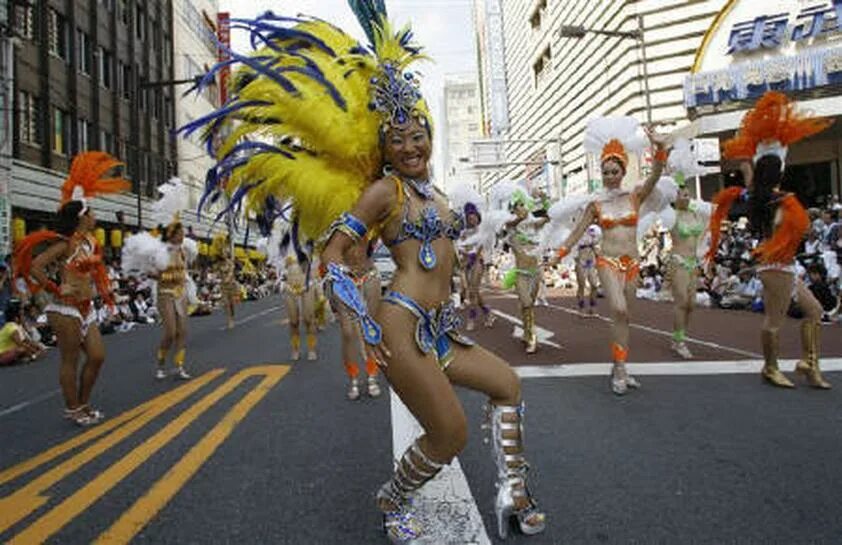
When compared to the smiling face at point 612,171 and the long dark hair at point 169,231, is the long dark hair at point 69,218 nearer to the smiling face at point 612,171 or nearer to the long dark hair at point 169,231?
the long dark hair at point 169,231

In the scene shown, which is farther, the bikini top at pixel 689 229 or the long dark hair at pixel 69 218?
the bikini top at pixel 689 229

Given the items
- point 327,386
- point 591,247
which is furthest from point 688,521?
point 591,247

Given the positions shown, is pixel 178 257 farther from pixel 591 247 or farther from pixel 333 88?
pixel 591 247

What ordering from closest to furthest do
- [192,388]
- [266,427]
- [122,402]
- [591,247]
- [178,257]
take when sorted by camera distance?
1. [266,427]
2. [122,402]
3. [192,388]
4. [178,257]
5. [591,247]

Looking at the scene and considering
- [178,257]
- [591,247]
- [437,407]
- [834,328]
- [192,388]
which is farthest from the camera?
[591,247]

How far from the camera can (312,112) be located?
3193mm

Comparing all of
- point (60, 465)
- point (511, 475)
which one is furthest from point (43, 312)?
point (511, 475)

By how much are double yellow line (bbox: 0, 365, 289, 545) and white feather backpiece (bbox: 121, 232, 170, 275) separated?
2.06 m

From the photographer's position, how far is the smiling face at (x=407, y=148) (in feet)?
10.2

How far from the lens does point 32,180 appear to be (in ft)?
73.4

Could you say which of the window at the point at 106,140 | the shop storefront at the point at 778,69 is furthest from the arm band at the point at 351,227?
the window at the point at 106,140

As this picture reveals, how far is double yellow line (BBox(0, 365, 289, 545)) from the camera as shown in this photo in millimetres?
3146

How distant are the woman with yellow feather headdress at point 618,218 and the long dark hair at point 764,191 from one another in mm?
803

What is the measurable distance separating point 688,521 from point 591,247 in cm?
1188
